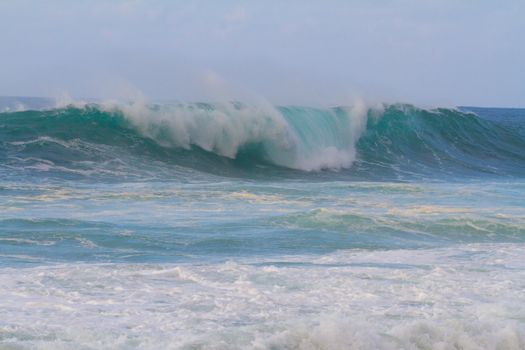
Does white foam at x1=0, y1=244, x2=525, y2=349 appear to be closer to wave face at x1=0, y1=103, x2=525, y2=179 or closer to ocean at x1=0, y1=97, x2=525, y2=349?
ocean at x1=0, y1=97, x2=525, y2=349

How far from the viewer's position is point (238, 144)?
23.3 m

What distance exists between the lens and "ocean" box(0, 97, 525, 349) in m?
6.02

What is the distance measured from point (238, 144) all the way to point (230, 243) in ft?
44.7

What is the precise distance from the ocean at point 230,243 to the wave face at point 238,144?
0.28ft

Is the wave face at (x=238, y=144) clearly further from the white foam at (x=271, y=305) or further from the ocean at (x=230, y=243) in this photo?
the white foam at (x=271, y=305)

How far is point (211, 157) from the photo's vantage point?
21.9 metres

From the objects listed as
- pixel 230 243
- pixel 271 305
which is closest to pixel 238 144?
pixel 230 243

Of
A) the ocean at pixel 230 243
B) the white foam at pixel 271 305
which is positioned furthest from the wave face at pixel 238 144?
the white foam at pixel 271 305

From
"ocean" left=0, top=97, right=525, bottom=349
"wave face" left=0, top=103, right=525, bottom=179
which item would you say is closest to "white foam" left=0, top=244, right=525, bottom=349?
"ocean" left=0, top=97, right=525, bottom=349

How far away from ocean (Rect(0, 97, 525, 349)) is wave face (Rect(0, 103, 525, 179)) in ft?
0.28

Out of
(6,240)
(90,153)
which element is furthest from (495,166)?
(6,240)

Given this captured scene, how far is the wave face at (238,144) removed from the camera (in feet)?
65.0

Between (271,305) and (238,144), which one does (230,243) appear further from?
(238,144)

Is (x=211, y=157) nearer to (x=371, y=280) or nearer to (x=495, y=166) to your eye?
(x=495, y=166)
